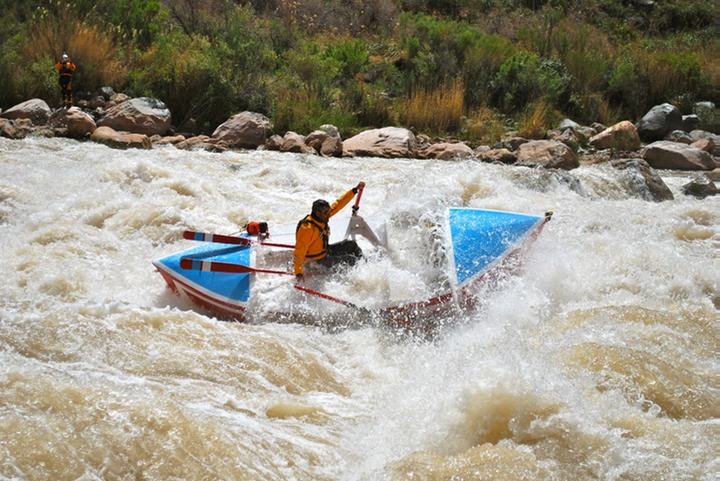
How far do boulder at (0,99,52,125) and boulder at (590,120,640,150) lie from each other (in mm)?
8389

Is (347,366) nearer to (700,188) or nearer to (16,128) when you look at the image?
(700,188)

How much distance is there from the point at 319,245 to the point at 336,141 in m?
4.72

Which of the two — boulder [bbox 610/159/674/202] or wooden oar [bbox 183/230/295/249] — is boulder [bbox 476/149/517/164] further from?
wooden oar [bbox 183/230/295/249]

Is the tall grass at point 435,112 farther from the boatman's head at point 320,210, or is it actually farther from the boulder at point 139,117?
the boatman's head at point 320,210

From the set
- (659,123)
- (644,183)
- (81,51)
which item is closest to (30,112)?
(81,51)

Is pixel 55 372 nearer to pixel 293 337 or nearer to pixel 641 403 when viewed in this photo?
pixel 293 337

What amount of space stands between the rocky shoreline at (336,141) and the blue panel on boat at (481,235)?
4.04 meters

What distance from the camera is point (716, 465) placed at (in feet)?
9.79

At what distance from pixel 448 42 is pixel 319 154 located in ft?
17.3

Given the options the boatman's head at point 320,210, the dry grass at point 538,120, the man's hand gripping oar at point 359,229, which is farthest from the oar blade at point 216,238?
the dry grass at point 538,120

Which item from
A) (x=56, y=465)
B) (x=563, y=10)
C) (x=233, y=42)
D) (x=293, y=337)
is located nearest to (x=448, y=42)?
(x=233, y=42)

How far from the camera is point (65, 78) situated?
10234 millimetres

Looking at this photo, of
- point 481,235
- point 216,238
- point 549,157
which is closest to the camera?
point 481,235

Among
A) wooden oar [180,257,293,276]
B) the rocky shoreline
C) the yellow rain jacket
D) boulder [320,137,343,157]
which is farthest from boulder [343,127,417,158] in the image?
wooden oar [180,257,293,276]
